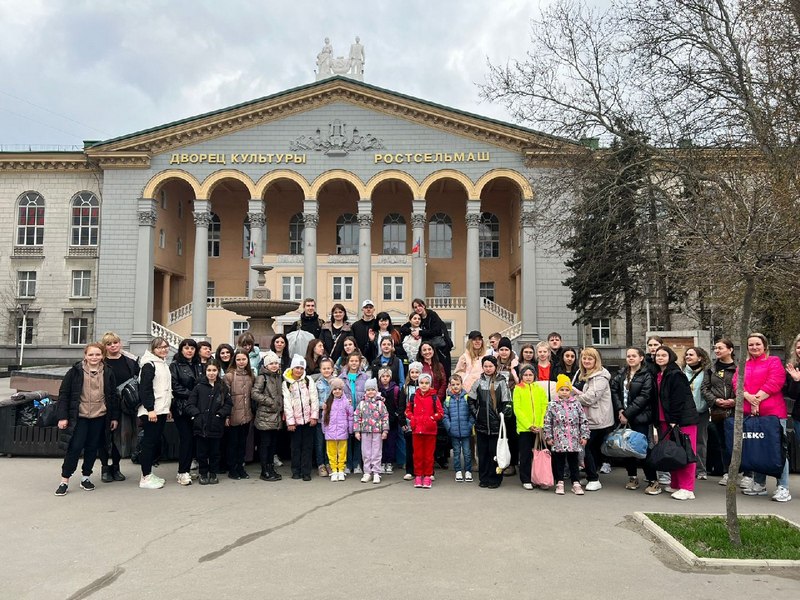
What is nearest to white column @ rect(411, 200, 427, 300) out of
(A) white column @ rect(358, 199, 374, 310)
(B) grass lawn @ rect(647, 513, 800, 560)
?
(A) white column @ rect(358, 199, 374, 310)

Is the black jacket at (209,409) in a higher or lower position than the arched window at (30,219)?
lower

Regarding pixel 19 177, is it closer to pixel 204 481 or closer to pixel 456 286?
pixel 456 286

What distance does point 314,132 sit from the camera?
35.6 meters

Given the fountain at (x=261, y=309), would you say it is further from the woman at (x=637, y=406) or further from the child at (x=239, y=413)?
the woman at (x=637, y=406)

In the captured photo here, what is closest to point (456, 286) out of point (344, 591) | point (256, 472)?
point (256, 472)

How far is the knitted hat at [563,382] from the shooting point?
8.11 meters

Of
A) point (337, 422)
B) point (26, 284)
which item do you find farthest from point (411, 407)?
point (26, 284)

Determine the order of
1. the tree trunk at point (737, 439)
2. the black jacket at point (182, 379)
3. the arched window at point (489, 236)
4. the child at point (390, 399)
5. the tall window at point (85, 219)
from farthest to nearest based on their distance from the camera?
the arched window at point (489, 236), the tall window at point (85, 219), the child at point (390, 399), the black jacket at point (182, 379), the tree trunk at point (737, 439)

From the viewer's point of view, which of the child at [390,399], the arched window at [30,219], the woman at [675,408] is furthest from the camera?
the arched window at [30,219]

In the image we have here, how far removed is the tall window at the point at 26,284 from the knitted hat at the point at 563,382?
3996 centimetres

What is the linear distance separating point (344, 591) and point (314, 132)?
33.7 meters

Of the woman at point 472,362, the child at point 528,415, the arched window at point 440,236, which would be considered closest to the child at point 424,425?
the woman at point 472,362

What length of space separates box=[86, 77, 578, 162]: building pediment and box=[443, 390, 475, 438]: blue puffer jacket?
92.3 feet

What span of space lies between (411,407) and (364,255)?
87.4 ft
